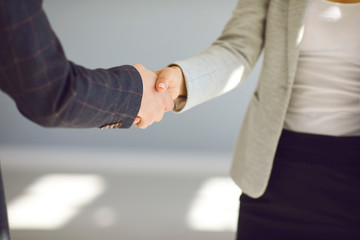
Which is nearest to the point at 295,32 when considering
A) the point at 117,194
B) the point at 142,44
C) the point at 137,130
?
the point at 117,194

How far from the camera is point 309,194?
971 millimetres

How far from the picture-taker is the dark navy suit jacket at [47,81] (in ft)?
1.70

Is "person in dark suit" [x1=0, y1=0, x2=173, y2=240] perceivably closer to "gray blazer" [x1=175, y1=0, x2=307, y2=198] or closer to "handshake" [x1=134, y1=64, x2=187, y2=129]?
"handshake" [x1=134, y1=64, x2=187, y2=129]

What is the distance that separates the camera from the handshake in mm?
862

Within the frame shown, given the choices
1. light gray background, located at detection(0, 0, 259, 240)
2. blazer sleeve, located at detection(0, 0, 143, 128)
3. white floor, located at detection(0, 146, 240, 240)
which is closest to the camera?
blazer sleeve, located at detection(0, 0, 143, 128)

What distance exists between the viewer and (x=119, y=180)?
264 cm

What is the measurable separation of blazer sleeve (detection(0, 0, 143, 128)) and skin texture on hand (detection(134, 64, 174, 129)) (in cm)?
9

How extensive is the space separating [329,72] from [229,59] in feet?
0.83

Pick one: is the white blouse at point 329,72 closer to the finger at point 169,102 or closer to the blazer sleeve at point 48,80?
the finger at point 169,102

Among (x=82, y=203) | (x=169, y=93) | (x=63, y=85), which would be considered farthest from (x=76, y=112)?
(x=82, y=203)

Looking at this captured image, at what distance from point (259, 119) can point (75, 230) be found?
1.37m

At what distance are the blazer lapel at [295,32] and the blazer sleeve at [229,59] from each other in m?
0.11

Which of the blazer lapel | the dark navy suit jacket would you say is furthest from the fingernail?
the blazer lapel

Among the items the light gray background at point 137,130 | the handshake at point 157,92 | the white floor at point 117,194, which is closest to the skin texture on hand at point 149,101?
the handshake at point 157,92
